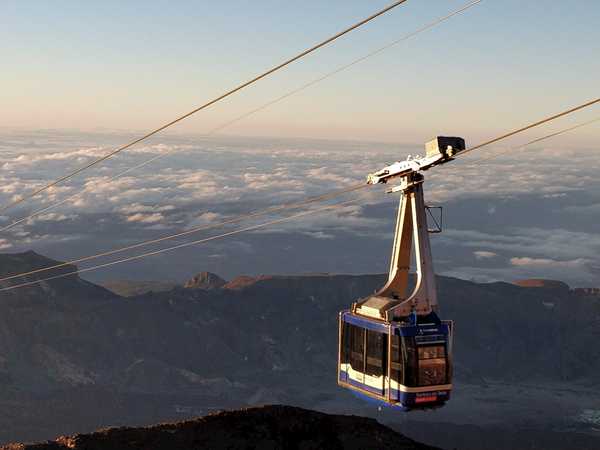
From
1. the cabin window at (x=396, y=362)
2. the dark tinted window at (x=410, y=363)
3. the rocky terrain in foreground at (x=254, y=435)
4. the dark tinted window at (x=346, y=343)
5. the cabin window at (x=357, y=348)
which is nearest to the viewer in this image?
the dark tinted window at (x=410, y=363)

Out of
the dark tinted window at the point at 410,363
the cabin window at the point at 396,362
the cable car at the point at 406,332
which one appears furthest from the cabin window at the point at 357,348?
the dark tinted window at the point at 410,363

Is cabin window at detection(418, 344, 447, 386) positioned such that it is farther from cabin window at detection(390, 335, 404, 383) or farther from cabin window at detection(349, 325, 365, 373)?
cabin window at detection(349, 325, 365, 373)

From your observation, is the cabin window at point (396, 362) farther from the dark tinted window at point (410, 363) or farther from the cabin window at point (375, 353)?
the cabin window at point (375, 353)

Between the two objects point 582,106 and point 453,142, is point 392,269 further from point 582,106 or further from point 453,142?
point 582,106

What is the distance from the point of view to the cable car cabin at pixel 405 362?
146 ft

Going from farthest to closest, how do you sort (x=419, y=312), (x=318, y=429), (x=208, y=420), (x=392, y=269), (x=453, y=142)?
(x=318, y=429) < (x=208, y=420) < (x=392, y=269) < (x=419, y=312) < (x=453, y=142)

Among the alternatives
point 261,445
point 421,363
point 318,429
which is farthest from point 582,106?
point 318,429

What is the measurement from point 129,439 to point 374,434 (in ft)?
115

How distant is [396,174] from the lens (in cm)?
4741

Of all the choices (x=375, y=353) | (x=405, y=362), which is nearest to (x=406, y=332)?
(x=405, y=362)

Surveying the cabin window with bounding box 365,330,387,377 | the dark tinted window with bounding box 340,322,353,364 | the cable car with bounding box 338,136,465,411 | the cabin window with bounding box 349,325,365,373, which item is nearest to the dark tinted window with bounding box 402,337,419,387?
the cable car with bounding box 338,136,465,411

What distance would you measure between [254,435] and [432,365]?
176ft

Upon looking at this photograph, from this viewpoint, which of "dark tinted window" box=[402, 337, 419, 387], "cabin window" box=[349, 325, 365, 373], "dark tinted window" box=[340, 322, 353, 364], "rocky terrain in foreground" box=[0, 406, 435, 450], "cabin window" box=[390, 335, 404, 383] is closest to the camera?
"dark tinted window" box=[402, 337, 419, 387]

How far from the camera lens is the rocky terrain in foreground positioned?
80812 mm
